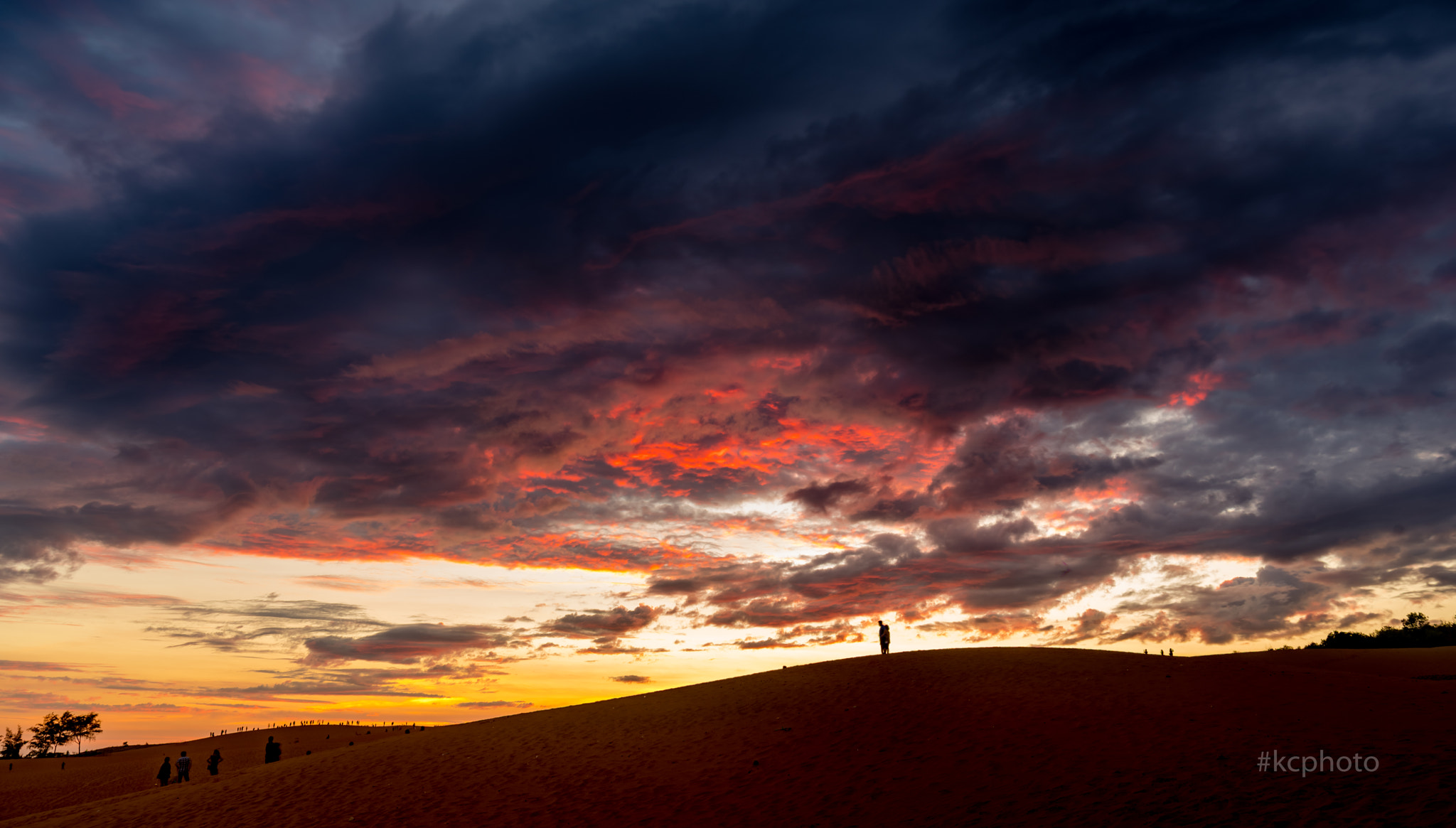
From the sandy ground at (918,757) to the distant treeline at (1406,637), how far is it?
2399 inches

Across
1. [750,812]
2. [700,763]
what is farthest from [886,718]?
[750,812]

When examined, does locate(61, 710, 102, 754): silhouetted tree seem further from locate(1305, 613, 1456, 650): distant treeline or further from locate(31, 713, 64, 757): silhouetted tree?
locate(1305, 613, 1456, 650): distant treeline

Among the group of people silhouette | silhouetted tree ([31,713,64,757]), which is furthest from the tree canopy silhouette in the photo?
the group of people silhouette

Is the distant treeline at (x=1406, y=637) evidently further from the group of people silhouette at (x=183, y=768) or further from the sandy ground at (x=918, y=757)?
the group of people silhouette at (x=183, y=768)

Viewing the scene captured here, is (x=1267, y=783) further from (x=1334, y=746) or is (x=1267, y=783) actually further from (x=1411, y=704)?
(x=1411, y=704)

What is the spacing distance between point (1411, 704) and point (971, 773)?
49.1ft

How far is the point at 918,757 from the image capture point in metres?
24.9

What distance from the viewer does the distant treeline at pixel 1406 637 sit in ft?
291

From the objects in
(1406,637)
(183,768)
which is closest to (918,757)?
(183,768)

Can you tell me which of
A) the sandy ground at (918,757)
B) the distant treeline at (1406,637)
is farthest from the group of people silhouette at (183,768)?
the distant treeline at (1406,637)

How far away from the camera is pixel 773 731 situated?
1230 inches

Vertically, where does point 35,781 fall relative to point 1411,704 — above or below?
below

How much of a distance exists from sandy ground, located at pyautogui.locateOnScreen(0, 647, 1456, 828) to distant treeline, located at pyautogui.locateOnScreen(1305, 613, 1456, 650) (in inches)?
2399

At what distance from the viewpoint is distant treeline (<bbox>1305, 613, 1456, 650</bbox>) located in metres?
88.8
